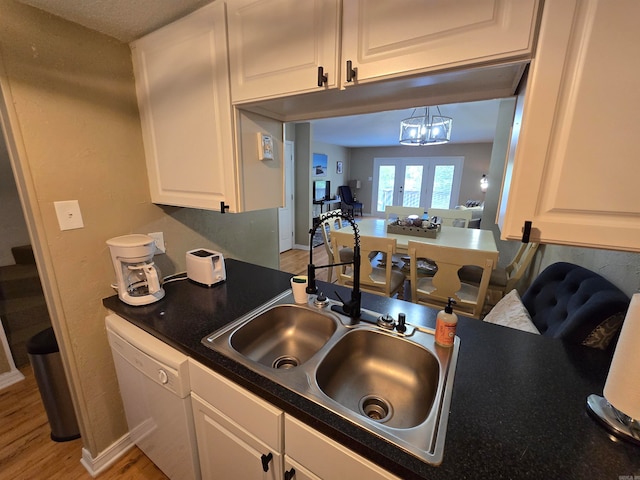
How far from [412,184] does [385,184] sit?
35.9 inches

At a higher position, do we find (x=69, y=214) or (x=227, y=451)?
(x=69, y=214)

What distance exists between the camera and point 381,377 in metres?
1.05

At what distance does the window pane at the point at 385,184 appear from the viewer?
898 centimetres

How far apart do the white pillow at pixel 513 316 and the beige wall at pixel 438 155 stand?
7.36 meters

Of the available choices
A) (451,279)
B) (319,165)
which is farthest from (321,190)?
(451,279)

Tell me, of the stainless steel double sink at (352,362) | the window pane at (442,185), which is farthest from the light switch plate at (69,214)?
the window pane at (442,185)

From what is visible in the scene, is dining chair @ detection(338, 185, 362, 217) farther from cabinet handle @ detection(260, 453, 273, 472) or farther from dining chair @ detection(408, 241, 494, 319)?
cabinet handle @ detection(260, 453, 273, 472)

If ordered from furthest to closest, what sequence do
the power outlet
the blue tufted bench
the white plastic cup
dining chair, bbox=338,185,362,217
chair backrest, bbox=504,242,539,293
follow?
dining chair, bbox=338,185,362,217
chair backrest, bbox=504,242,539,293
the power outlet
the white plastic cup
the blue tufted bench

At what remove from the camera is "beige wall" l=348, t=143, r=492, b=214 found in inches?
Answer: 302

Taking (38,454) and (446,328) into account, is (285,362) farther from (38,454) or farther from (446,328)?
(38,454)


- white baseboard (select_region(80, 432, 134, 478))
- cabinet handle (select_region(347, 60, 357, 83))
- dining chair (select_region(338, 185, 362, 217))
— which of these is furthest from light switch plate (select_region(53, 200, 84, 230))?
dining chair (select_region(338, 185, 362, 217))

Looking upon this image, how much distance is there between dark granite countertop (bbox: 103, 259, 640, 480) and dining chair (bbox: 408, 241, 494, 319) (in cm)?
78

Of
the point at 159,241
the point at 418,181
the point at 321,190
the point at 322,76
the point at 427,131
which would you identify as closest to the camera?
the point at 322,76

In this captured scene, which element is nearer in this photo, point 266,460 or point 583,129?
point 583,129
